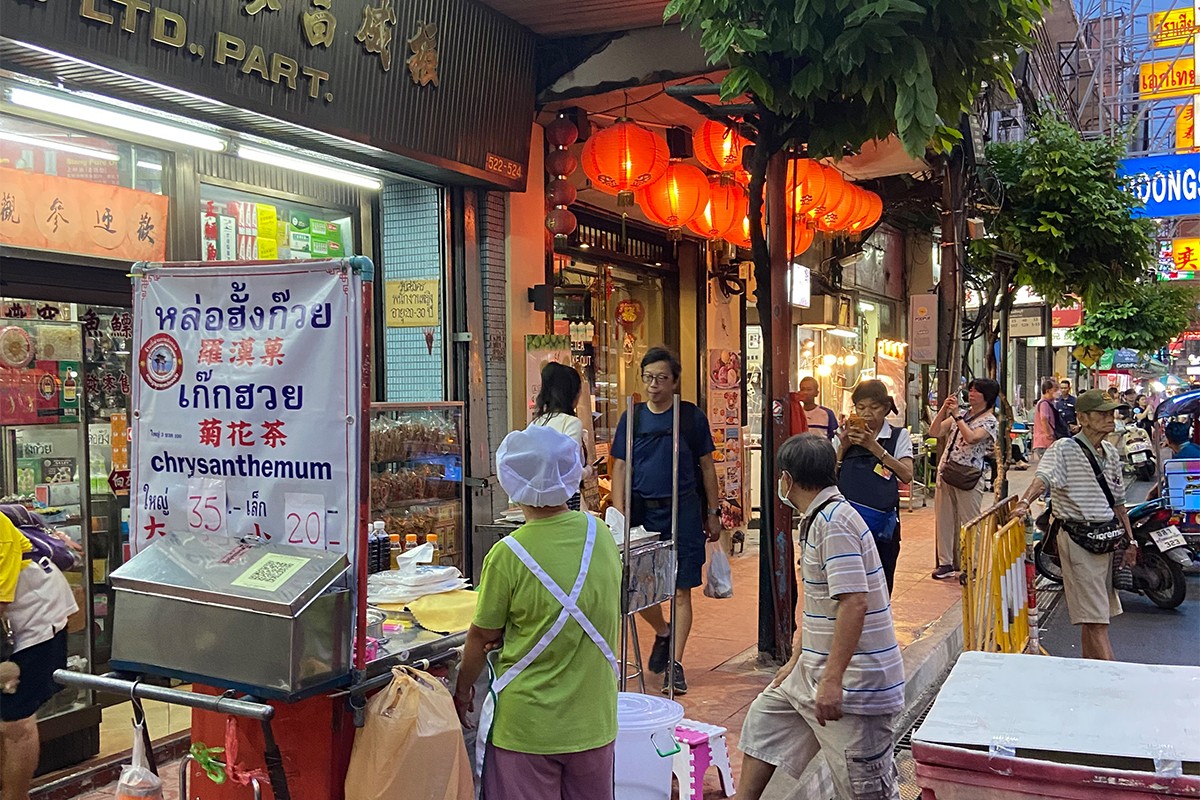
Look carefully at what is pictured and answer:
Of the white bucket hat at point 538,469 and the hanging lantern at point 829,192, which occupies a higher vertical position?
the hanging lantern at point 829,192

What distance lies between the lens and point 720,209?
8.77m

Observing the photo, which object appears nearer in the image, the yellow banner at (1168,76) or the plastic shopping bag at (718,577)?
the plastic shopping bag at (718,577)

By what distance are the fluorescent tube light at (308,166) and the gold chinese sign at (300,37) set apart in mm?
560

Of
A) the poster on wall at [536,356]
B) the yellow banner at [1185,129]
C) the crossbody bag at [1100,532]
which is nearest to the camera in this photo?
the crossbody bag at [1100,532]

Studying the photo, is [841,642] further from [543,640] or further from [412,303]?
[412,303]

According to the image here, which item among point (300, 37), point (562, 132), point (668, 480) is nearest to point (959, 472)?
point (668, 480)

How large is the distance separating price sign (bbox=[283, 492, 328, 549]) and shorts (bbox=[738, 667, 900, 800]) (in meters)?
1.90

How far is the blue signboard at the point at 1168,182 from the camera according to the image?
12.2 m

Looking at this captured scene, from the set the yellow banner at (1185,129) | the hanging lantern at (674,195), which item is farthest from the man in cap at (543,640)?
the yellow banner at (1185,129)

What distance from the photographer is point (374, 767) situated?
9.18 ft

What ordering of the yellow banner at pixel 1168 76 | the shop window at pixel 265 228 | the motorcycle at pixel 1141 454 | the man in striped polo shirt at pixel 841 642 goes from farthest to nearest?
the yellow banner at pixel 1168 76 < the motorcycle at pixel 1141 454 < the shop window at pixel 265 228 < the man in striped polo shirt at pixel 841 642

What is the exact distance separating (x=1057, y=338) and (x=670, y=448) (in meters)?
30.1

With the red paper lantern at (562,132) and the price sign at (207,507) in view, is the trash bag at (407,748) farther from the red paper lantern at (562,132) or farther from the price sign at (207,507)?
the red paper lantern at (562,132)

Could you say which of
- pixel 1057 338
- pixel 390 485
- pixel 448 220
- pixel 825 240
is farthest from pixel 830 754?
pixel 1057 338
